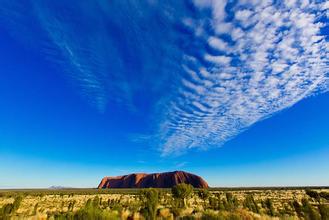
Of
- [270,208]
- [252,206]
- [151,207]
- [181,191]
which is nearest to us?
[151,207]

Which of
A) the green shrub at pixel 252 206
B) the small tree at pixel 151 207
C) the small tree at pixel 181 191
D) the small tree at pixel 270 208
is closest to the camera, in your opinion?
the small tree at pixel 151 207

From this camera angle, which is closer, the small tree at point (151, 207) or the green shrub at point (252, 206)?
the small tree at point (151, 207)

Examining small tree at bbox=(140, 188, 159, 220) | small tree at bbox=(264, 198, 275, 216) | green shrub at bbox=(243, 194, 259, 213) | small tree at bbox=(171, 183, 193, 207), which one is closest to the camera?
small tree at bbox=(140, 188, 159, 220)

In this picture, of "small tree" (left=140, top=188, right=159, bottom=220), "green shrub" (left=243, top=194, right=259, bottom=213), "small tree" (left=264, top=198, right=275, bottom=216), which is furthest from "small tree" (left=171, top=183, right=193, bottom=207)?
"small tree" (left=264, top=198, right=275, bottom=216)

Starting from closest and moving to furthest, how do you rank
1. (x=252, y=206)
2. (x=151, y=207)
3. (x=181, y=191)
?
1. (x=151, y=207)
2. (x=252, y=206)
3. (x=181, y=191)

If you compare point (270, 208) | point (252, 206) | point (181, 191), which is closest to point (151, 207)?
point (270, 208)

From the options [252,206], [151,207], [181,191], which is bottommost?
[151,207]

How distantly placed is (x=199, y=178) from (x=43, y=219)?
18658 cm

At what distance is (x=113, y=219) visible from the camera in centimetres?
1377

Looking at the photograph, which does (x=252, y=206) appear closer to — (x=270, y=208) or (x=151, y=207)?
(x=270, y=208)

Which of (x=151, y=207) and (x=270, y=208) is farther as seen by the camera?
(x=270, y=208)

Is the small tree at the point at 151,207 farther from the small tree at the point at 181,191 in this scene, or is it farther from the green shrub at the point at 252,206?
the small tree at the point at 181,191

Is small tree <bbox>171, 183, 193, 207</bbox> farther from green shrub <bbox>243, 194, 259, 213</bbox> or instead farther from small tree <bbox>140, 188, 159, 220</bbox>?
small tree <bbox>140, 188, 159, 220</bbox>

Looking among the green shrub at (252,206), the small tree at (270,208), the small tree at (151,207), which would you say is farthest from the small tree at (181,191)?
the small tree at (270,208)
